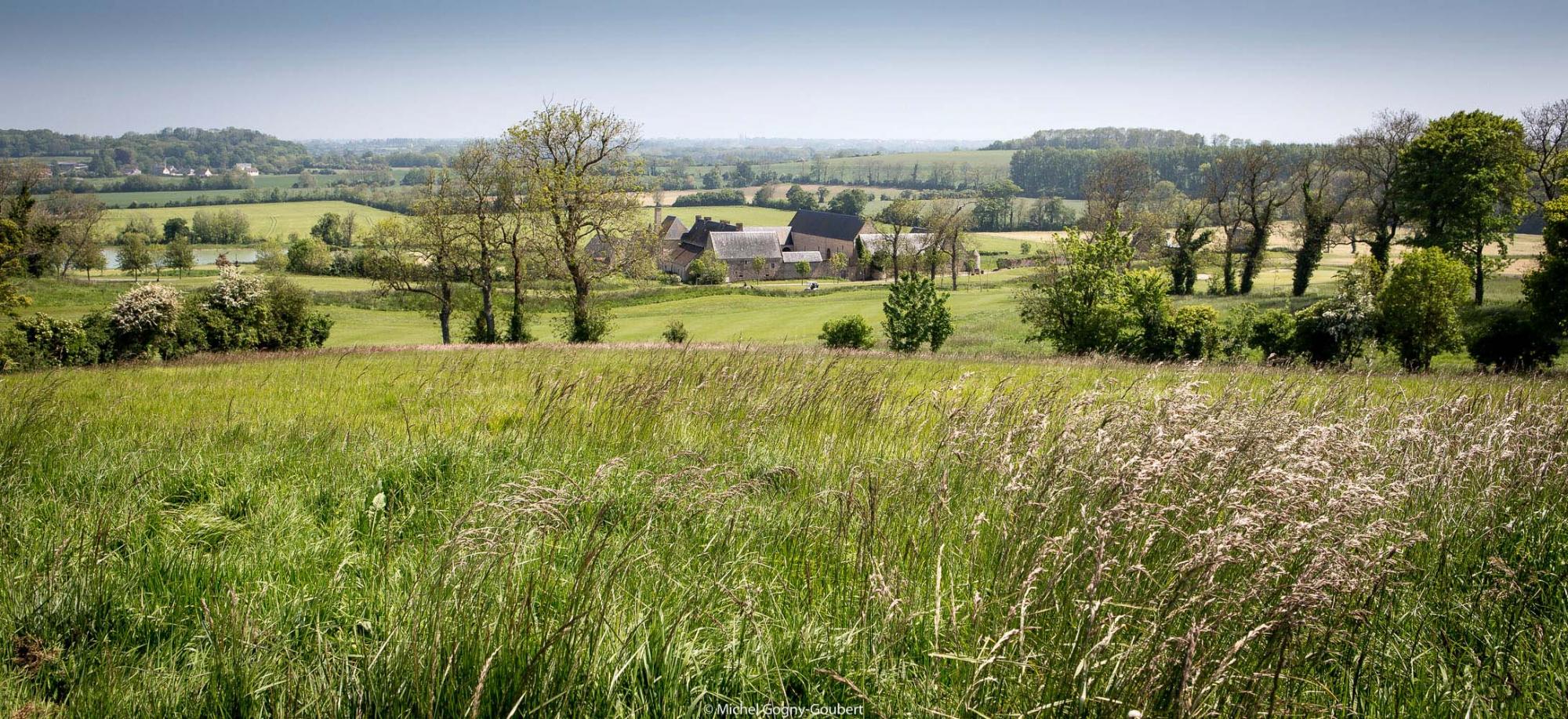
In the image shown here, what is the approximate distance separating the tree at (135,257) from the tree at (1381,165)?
103 metres

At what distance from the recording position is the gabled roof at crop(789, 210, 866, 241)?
330 ft

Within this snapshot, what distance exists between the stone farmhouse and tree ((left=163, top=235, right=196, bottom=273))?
4971 cm

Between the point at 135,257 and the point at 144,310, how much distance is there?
67.0m

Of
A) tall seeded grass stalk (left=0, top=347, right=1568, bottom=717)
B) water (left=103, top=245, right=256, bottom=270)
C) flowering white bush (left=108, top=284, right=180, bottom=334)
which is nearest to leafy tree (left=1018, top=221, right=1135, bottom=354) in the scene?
tall seeded grass stalk (left=0, top=347, right=1568, bottom=717)

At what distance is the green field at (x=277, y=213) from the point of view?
10969 cm

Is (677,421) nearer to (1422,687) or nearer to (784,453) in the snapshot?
(784,453)

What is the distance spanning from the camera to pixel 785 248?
10131 centimetres

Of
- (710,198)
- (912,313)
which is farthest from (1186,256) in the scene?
(710,198)

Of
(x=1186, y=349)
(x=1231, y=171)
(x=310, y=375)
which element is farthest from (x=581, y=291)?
(x=1231, y=171)

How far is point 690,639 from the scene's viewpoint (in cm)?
289

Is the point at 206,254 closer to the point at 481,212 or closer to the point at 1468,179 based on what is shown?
the point at 481,212

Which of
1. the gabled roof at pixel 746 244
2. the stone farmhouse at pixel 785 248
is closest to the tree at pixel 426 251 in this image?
the stone farmhouse at pixel 785 248

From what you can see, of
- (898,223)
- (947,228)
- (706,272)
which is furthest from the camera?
(706,272)

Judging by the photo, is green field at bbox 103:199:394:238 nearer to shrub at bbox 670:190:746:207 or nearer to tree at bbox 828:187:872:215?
shrub at bbox 670:190:746:207
